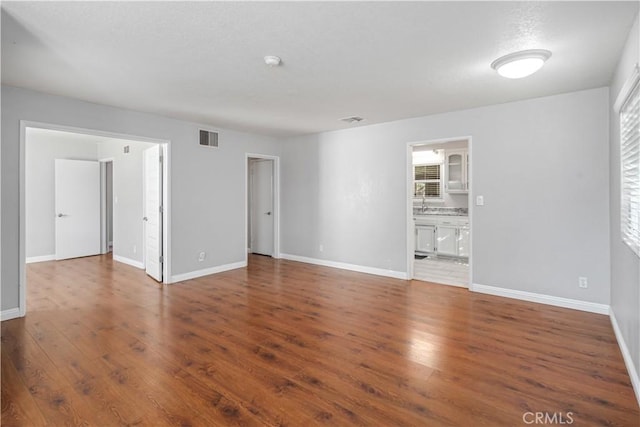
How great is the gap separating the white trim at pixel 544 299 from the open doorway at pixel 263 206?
4097mm

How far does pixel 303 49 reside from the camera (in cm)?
263

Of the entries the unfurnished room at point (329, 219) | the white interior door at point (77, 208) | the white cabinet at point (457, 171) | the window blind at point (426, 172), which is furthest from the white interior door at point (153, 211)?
the white cabinet at point (457, 171)

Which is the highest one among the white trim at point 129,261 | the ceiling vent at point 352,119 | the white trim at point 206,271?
the ceiling vent at point 352,119

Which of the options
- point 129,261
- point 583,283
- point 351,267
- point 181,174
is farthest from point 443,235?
point 129,261

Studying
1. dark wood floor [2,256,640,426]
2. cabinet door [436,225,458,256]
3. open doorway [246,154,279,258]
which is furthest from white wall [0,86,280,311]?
cabinet door [436,225,458,256]

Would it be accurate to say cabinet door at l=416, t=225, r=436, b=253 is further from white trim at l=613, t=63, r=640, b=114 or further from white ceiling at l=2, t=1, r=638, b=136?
white trim at l=613, t=63, r=640, b=114

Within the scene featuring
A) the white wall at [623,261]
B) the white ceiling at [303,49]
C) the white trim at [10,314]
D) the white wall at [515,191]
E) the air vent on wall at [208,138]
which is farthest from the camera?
the air vent on wall at [208,138]

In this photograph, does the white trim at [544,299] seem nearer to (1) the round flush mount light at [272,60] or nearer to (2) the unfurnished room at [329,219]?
(2) the unfurnished room at [329,219]

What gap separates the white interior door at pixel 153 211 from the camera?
502 cm

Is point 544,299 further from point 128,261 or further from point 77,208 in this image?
point 77,208

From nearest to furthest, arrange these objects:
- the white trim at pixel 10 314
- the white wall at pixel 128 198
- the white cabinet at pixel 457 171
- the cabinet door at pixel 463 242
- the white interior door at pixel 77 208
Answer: the white trim at pixel 10 314
the white wall at pixel 128 198
the cabinet door at pixel 463 242
the white interior door at pixel 77 208
the white cabinet at pixel 457 171

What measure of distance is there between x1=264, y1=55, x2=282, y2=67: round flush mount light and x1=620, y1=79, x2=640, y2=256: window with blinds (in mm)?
2624

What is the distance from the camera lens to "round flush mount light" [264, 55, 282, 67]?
276cm

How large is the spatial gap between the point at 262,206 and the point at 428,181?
3.93 metres
